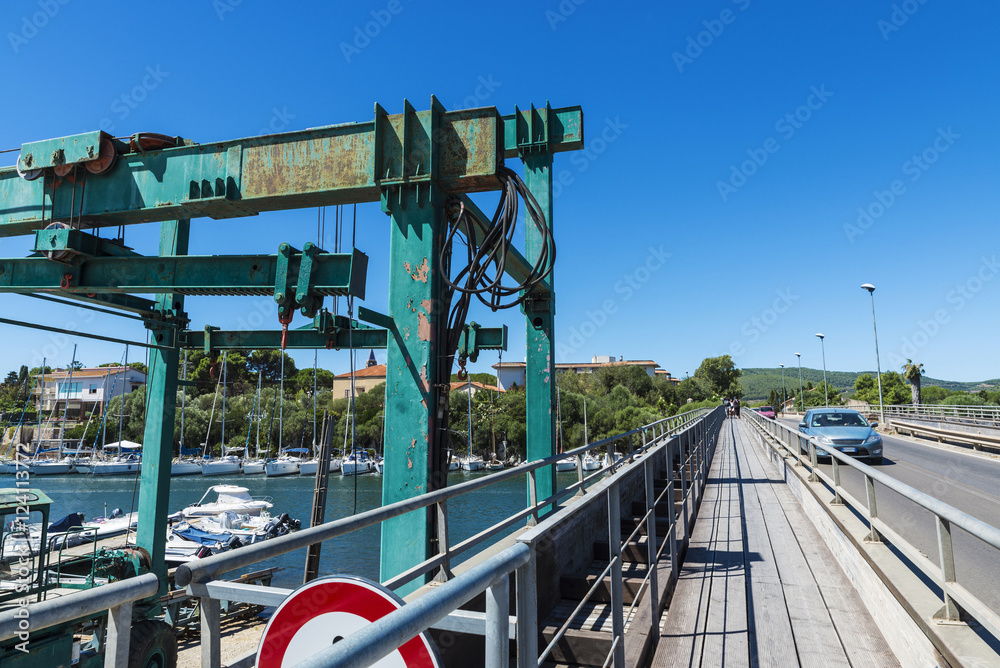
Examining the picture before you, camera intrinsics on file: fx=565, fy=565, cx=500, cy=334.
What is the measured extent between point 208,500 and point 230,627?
110 ft

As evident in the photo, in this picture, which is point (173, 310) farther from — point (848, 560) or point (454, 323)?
point (848, 560)

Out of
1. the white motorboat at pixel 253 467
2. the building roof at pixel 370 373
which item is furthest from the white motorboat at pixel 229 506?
the building roof at pixel 370 373

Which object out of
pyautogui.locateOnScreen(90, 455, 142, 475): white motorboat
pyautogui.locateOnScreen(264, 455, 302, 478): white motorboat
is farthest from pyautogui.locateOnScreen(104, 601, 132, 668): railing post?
pyautogui.locateOnScreen(90, 455, 142, 475): white motorboat

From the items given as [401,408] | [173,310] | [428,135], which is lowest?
[401,408]

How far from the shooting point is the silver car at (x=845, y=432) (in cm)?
1289

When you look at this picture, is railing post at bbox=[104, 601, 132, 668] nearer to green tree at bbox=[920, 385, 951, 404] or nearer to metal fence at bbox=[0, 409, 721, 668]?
metal fence at bbox=[0, 409, 721, 668]

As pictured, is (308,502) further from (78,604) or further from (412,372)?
(78,604)

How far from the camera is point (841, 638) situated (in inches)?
158

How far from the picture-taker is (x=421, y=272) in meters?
5.32

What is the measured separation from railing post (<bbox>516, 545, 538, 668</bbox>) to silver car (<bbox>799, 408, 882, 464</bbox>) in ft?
41.6

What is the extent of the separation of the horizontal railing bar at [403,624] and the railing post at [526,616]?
0.30 m

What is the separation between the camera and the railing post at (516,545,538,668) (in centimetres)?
157

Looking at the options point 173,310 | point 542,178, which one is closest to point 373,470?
point 173,310

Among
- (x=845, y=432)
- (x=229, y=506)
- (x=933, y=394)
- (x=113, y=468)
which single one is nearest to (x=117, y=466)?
(x=113, y=468)
